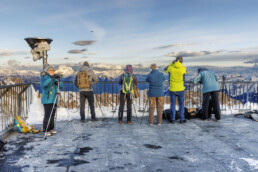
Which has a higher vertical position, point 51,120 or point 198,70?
point 198,70

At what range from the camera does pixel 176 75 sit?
786cm

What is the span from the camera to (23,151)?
16.3 ft

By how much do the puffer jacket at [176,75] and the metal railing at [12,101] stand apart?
16.3ft

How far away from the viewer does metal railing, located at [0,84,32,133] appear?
250 inches

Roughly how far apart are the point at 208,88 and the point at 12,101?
6.56m

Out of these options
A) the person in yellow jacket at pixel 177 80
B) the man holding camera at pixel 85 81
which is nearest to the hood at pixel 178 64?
the person in yellow jacket at pixel 177 80

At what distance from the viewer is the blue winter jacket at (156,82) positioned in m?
7.60

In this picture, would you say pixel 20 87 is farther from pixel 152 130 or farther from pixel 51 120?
pixel 152 130

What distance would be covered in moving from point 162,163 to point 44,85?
3.71 metres

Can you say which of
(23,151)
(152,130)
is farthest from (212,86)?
(23,151)

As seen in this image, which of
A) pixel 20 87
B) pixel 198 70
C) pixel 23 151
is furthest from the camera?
pixel 198 70

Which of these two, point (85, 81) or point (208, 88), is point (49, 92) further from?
point (208, 88)

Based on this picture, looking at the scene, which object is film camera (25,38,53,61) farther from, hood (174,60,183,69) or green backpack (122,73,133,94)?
hood (174,60,183,69)

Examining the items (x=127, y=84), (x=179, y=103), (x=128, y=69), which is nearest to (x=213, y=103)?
(x=179, y=103)
